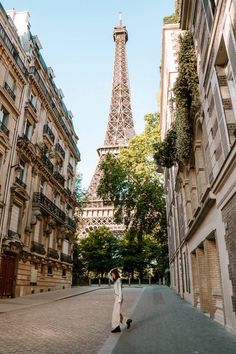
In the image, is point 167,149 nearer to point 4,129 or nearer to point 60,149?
point 4,129

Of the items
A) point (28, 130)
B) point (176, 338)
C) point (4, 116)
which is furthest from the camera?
point (28, 130)

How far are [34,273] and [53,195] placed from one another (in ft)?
26.2

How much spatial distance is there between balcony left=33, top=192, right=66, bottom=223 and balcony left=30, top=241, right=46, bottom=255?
2.73m

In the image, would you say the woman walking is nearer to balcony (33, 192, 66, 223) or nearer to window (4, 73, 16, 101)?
balcony (33, 192, 66, 223)

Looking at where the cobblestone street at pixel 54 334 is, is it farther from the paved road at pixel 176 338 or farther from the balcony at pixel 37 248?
the balcony at pixel 37 248

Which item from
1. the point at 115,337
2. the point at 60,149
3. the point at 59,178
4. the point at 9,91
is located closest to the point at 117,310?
the point at 115,337

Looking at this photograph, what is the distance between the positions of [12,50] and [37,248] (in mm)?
14281

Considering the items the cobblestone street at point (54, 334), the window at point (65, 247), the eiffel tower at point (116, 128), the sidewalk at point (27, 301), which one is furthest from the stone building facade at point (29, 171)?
the eiffel tower at point (116, 128)

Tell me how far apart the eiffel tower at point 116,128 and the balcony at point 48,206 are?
32.4 meters


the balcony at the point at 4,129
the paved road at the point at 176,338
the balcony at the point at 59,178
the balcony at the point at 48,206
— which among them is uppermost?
the balcony at the point at 59,178

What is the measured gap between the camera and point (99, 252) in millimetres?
49531

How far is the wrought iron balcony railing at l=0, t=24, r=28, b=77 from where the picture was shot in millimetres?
19594

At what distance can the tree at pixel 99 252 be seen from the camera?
4981 centimetres

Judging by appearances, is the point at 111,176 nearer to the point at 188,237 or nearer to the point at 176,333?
the point at 188,237
